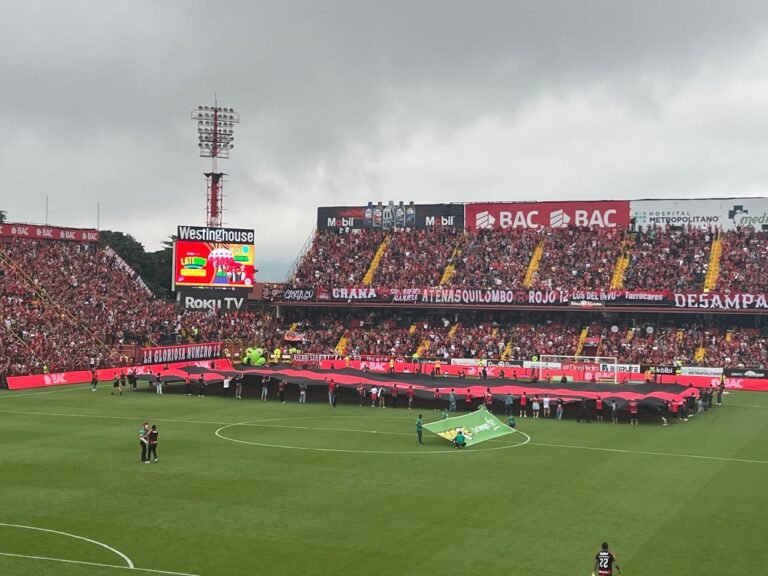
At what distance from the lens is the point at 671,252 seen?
3027 inches

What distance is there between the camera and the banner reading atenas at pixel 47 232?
239 ft

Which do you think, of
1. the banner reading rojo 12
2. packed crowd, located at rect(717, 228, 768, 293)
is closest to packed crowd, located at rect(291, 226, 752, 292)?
packed crowd, located at rect(717, 228, 768, 293)

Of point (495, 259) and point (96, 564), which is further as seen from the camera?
point (495, 259)

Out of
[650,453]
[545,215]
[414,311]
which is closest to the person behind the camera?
[650,453]

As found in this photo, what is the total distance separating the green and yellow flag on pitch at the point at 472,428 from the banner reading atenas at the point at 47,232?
4882cm

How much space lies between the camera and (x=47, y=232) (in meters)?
75.6

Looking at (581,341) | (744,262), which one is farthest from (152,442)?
(744,262)

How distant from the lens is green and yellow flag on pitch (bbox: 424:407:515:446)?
36.5 m

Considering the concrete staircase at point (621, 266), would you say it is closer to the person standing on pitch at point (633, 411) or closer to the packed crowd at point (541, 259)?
the packed crowd at point (541, 259)

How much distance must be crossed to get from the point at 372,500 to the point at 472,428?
12288 mm

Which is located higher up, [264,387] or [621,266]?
[621,266]

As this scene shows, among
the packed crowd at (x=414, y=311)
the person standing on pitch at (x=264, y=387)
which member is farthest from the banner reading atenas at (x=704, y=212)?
the person standing on pitch at (x=264, y=387)

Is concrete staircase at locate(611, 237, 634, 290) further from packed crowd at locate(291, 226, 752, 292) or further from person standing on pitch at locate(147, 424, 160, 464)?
person standing on pitch at locate(147, 424, 160, 464)

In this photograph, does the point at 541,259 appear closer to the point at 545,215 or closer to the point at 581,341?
the point at 545,215
